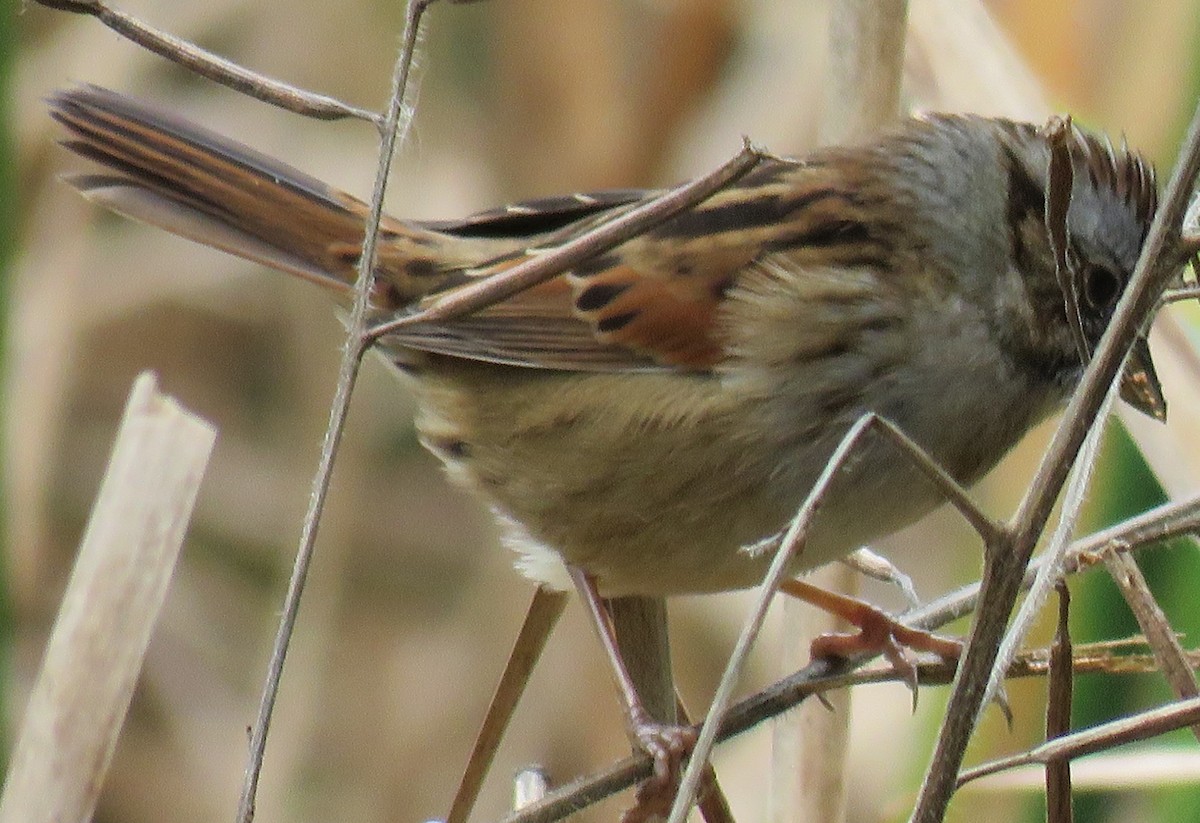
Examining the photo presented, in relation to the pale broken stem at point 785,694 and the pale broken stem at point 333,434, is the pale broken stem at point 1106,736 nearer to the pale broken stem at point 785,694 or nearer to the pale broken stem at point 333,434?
the pale broken stem at point 785,694

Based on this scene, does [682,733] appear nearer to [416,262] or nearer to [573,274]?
[573,274]

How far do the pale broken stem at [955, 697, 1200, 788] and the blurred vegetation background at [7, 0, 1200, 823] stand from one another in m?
1.29

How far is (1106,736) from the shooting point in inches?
33.1

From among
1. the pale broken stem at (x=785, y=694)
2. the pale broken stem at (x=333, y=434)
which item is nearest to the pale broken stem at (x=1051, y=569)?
the pale broken stem at (x=785, y=694)

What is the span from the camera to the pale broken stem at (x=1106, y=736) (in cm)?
83

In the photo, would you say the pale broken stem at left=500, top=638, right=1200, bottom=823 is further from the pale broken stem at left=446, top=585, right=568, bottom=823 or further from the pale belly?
the pale belly

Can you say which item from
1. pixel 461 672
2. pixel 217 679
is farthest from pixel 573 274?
pixel 217 679

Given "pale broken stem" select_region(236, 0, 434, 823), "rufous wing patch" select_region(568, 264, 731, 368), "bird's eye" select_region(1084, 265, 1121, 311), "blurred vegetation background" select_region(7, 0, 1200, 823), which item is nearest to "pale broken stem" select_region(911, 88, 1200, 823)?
"pale broken stem" select_region(236, 0, 434, 823)

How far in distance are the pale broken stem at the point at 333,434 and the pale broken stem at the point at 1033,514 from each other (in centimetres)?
34

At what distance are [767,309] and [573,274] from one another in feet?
0.80

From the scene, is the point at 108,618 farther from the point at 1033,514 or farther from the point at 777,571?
the point at 1033,514

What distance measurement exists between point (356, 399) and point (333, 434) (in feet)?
5.87

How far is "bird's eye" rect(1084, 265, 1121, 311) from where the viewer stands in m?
1.41

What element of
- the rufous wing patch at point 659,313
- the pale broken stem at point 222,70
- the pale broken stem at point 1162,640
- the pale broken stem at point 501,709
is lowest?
the pale broken stem at point 501,709
